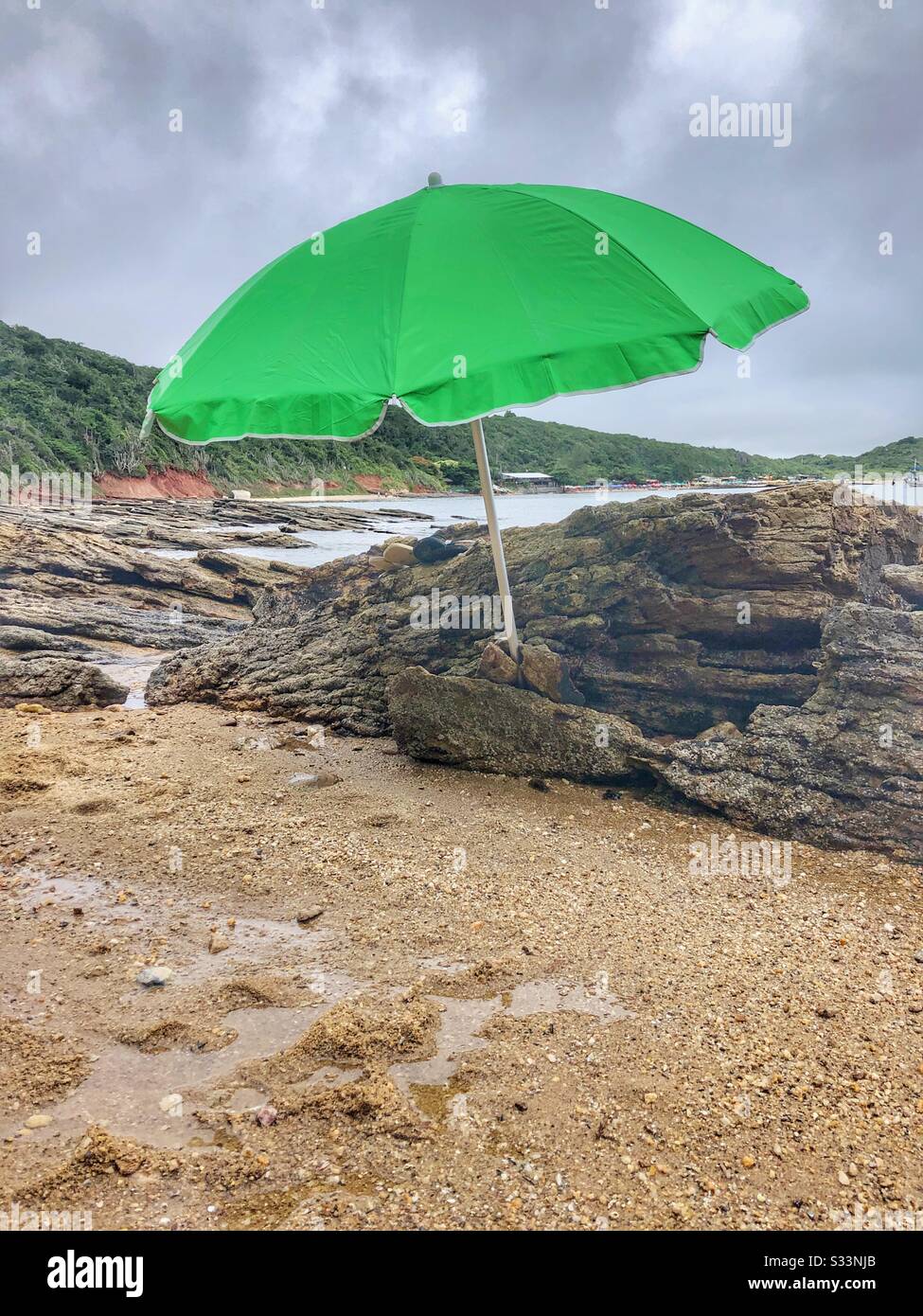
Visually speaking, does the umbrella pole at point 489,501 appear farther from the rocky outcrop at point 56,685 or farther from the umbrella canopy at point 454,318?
the rocky outcrop at point 56,685

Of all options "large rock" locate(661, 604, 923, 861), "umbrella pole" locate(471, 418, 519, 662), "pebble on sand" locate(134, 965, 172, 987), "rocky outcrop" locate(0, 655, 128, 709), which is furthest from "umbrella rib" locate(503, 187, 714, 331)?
"rocky outcrop" locate(0, 655, 128, 709)

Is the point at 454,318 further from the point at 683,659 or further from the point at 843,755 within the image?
the point at 683,659

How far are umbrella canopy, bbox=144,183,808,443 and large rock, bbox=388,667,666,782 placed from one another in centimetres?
263

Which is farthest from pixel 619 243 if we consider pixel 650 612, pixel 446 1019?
pixel 446 1019

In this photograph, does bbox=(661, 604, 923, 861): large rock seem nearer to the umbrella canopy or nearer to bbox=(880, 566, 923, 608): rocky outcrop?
bbox=(880, 566, 923, 608): rocky outcrop

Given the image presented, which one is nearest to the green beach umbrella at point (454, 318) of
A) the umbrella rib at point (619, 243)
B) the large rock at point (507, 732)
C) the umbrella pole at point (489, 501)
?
the umbrella rib at point (619, 243)

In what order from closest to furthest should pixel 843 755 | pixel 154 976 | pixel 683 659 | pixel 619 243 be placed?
pixel 154 976
pixel 619 243
pixel 843 755
pixel 683 659

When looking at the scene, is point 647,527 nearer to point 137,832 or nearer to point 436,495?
point 137,832

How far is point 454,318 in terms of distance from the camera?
10.5 ft

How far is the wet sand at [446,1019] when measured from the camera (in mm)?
2025

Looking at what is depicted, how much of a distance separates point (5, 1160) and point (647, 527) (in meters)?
5.95

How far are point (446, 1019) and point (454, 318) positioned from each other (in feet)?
9.52

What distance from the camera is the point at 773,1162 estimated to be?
6.93 ft

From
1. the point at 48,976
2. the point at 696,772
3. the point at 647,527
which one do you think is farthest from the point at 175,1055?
the point at 647,527
